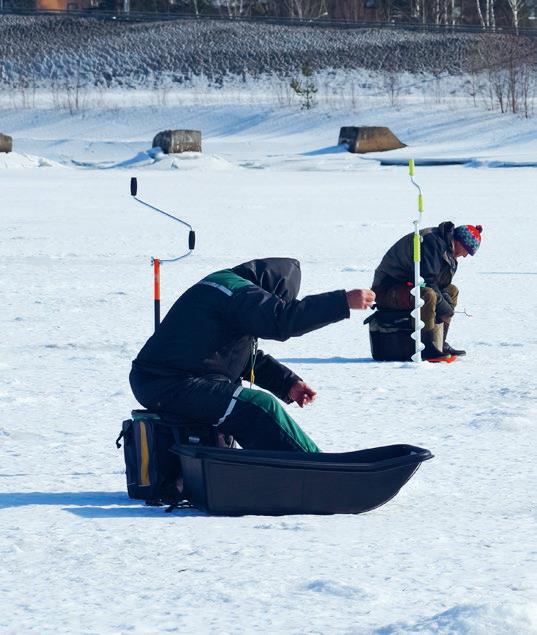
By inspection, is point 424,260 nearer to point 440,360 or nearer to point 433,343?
point 433,343

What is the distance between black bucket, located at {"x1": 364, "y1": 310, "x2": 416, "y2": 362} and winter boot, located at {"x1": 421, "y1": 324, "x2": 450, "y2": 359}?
98 mm

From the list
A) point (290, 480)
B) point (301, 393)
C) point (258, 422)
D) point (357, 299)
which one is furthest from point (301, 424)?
point (357, 299)

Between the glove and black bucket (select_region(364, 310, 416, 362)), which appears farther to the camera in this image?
the glove

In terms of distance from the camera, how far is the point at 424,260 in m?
8.82

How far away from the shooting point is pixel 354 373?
27.9 ft

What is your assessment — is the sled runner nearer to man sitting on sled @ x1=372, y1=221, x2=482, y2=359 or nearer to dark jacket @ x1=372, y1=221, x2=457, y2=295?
man sitting on sled @ x1=372, y1=221, x2=482, y2=359

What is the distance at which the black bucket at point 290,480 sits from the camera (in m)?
4.99

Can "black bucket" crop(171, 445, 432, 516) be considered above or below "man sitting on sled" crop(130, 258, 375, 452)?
below

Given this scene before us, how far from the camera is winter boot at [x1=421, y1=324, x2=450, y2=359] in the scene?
8.94 m

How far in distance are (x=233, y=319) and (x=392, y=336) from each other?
3885 mm

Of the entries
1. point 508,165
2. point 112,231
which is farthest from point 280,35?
point 112,231

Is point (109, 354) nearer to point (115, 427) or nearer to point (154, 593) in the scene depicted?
point (115, 427)

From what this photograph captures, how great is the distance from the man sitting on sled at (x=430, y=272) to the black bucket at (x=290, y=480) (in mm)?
3639

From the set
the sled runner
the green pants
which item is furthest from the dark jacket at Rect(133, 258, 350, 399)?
the sled runner
